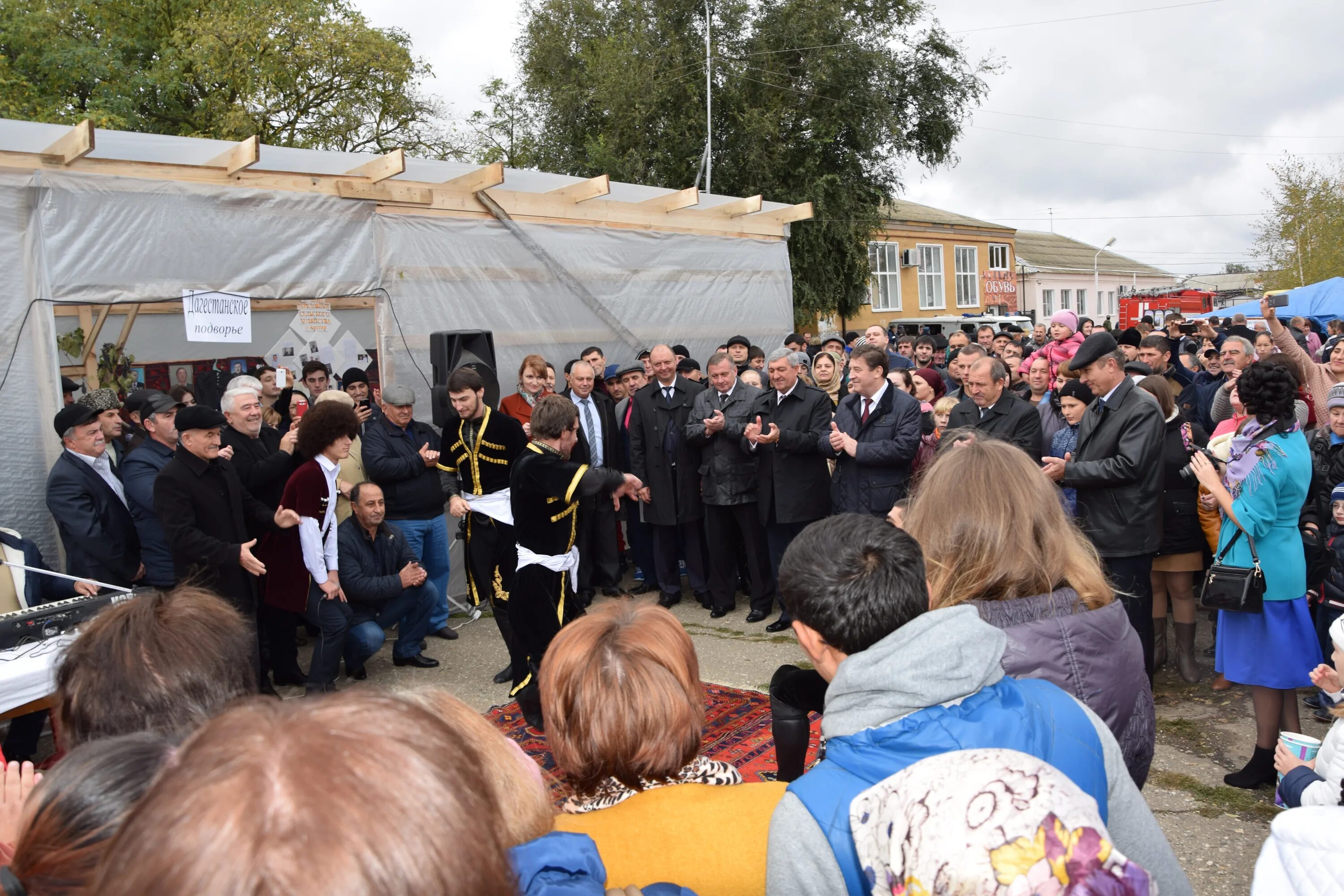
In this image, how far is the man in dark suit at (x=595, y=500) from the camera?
7789mm

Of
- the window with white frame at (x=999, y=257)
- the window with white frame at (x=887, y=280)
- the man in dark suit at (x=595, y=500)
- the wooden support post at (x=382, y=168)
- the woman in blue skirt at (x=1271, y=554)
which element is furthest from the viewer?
the window with white frame at (x=999, y=257)

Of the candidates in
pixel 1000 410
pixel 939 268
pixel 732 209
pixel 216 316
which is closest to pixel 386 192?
pixel 216 316

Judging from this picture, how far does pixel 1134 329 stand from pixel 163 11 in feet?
73.9

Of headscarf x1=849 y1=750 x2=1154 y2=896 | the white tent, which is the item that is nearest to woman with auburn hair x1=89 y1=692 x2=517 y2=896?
headscarf x1=849 y1=750 x2=1154 y2=896

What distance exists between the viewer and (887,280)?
39.1 meters

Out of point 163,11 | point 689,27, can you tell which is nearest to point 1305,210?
point 689,27

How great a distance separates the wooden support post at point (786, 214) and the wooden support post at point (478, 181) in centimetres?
A: 410

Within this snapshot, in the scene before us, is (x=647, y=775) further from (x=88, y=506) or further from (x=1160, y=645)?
(x=1160, y=645)

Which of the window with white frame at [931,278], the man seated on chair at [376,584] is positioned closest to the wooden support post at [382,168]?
the man seated on chair at [376,584]

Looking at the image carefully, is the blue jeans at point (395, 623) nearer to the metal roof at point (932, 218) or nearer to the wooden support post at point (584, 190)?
the wooden support post at point (584, 190)

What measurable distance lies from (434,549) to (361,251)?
2.59 meters

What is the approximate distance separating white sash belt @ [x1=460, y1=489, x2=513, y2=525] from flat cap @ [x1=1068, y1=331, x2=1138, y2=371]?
11.0 ft

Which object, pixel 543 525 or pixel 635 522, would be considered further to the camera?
pixel 635 522

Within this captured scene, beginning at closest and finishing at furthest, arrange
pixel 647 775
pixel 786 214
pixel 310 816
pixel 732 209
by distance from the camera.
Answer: pixel 310 816 → pixel 647 775 → pixel 732 209 → pixel 786 214
